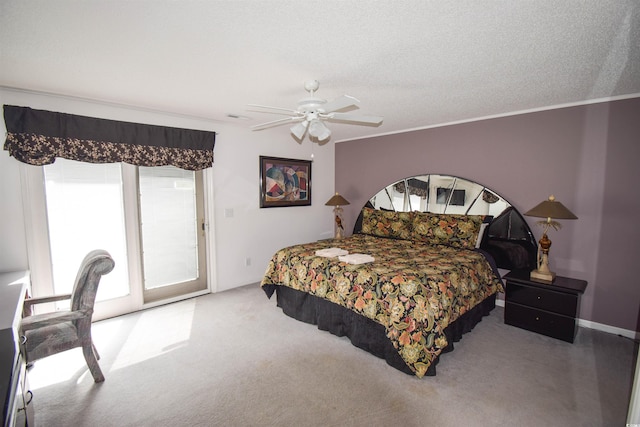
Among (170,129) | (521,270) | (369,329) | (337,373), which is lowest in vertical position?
(337,373)

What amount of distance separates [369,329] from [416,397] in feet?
2.16

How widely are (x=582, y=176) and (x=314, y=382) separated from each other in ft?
11.4

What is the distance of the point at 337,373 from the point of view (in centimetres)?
237

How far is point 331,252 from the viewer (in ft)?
11.0

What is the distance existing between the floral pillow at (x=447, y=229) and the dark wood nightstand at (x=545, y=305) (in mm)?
633

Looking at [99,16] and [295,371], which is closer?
[99,16]

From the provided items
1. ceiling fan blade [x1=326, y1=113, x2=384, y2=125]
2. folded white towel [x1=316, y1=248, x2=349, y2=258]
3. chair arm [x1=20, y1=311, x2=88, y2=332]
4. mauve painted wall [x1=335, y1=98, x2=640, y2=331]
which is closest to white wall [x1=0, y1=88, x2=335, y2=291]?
chair arm [x1=20, y1=311, x2=88, y2=332]

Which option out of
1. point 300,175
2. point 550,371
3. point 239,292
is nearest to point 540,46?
point 550,371

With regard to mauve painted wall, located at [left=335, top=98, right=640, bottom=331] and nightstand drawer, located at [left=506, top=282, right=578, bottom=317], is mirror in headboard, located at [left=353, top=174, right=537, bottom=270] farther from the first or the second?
nightstand drawer, located at [left=506, top=282, right=578, bottom=317]

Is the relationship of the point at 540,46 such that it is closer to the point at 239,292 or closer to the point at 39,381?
the point at 239,292

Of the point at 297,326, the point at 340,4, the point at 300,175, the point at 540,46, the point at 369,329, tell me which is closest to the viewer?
the point at 340,4

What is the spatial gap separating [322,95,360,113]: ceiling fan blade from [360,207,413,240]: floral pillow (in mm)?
2496

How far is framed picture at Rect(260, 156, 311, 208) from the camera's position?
15.1ft

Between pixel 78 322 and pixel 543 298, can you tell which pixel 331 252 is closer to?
pixel 543 298
